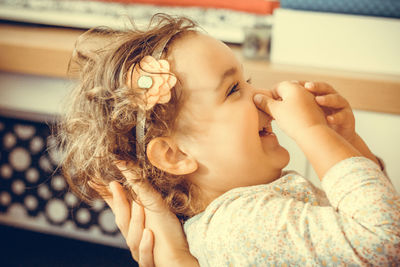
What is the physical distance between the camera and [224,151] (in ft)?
2.66

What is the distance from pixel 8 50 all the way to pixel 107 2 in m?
0.43

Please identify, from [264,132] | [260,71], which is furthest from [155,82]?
[260,71]

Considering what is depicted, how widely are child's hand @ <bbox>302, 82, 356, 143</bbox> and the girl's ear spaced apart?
269 millimetres

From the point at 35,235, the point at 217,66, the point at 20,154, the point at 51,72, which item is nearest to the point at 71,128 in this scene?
the point at 217,66

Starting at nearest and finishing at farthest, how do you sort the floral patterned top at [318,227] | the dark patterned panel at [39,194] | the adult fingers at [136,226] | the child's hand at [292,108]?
the floral patterned top at [318,227]
the child's hand at [292,108]
the adult fingers at [136,226]
the dark patterned panel at [39,194]

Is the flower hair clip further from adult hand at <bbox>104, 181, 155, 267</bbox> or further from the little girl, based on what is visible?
adult hand at <bbox>104, 181, 155, 267</bbox>

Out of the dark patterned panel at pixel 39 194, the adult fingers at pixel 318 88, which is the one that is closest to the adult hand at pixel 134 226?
the adult fingers at pixel 318 88

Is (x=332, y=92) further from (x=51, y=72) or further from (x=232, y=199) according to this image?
(x=51, y=72)

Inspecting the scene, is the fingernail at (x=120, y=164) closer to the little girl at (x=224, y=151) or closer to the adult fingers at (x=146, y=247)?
the little girl at (x=224, y=151)

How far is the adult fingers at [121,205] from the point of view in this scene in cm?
93

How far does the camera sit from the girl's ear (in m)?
0.81

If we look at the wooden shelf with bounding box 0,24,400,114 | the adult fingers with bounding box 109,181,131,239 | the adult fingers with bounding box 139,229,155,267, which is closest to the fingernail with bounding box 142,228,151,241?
the adult fingers with bounding box 139,229,155,267

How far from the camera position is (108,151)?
0.84 metres

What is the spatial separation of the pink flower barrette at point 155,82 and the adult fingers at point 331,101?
0.91 ft
